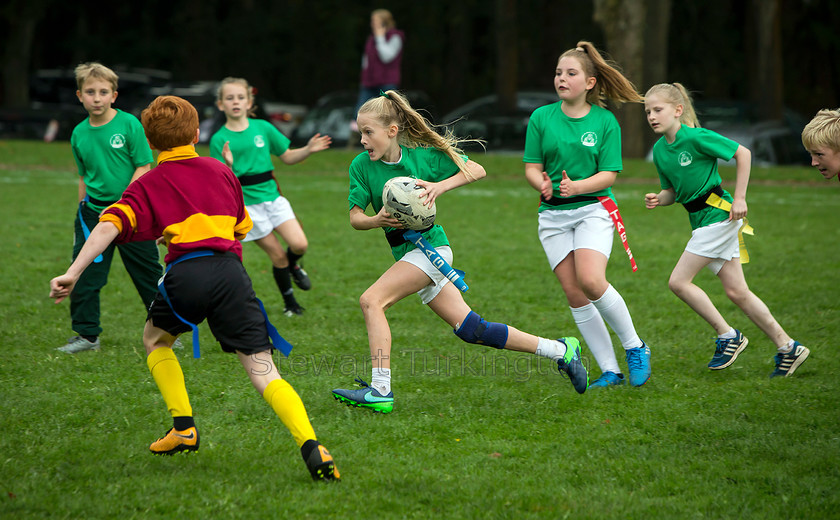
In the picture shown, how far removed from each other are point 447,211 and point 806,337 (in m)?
7.39

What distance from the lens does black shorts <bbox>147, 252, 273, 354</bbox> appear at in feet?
13.3

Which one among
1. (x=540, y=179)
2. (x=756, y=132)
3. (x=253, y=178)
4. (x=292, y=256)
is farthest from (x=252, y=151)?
(x=756, y=132)

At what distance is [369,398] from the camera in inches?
200

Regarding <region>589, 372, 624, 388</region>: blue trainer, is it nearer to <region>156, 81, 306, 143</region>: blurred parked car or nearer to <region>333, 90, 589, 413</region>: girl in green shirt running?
<region>333, 90, 589, 413</region>: girl in green shirt running

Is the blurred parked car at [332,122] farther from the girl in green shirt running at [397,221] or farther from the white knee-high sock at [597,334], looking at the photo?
the girl in green shirt running at [397,221]

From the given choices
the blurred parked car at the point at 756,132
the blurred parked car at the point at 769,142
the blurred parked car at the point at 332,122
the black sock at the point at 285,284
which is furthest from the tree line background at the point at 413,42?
the black sock at the point at 285,284

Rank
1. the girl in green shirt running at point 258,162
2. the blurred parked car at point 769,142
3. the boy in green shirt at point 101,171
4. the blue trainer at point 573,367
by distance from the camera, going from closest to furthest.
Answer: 1. the blue trainer at point 573,367
2. the boy in green shirt at point 101,171
3. the girl in green shirt running at point 258,162
4. the blurred parked car at point 769,142

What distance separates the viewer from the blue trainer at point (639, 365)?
18.3 feet

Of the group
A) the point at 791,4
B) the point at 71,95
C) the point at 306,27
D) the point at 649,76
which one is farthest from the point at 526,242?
the point at 306,27

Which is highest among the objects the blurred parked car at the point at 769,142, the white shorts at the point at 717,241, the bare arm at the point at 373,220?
the bare arm at the point at 373,220

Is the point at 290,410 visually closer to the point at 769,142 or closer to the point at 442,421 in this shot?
the point at 442,421

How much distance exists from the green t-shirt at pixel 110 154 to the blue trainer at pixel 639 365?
11.2ft

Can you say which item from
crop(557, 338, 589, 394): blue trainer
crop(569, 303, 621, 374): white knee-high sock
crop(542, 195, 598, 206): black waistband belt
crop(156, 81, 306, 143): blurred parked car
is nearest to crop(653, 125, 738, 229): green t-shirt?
crop(542, 195, 598, 206): black waistband belt

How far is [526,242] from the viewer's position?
1130 centimetres
